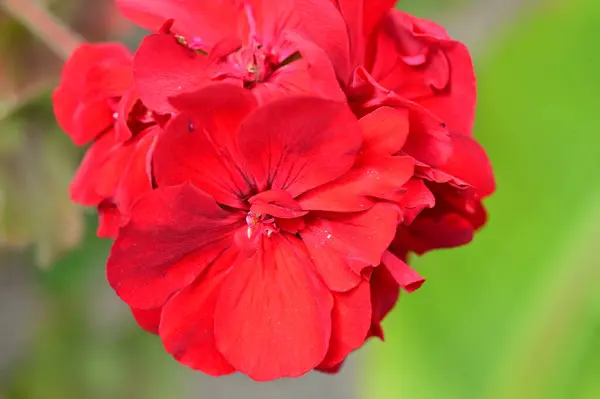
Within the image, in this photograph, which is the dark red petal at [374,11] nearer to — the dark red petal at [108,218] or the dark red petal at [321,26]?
the dark red petal at [321,26]

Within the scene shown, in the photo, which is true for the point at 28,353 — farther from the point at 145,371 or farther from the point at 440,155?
the point at 440,155

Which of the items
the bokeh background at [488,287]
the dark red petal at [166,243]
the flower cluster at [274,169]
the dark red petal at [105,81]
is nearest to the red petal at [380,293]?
the flower cluster at [274,169]

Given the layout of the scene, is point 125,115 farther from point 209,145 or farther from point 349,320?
point 349,320

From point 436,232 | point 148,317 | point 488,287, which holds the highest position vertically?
point 436,232

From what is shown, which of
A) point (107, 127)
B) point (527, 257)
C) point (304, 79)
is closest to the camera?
point (304, 79)

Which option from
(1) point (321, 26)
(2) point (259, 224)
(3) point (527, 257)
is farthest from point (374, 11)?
(3) point (527, 257)

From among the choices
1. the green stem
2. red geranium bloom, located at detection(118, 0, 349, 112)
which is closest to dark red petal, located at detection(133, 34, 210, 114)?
red geranium bloom, located at detection(118, 0, 349, 112)
